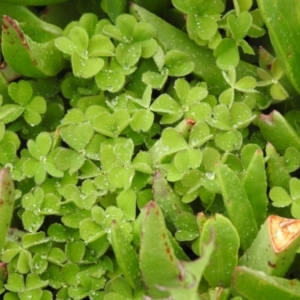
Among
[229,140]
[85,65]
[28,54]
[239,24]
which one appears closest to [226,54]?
[239,24]

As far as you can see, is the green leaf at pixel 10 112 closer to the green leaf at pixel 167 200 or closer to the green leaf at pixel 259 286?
the green leaf at pixel 167 200

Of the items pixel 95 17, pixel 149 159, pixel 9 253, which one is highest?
pixel 95 17

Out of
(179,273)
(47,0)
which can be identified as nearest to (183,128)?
(179,273)

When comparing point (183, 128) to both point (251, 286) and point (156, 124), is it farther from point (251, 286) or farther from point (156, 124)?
point (251, 286)

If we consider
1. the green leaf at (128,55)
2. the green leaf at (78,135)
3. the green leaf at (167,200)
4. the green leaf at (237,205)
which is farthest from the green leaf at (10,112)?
the green leaf at (237,205)

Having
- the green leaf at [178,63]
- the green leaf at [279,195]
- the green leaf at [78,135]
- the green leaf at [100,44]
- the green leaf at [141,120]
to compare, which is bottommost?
the green leaf at [78,135]

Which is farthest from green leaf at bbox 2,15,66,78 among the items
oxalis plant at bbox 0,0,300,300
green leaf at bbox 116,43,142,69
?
green leaf at bbox 116,43,142,69

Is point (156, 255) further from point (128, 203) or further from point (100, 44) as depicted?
point (100, 44)

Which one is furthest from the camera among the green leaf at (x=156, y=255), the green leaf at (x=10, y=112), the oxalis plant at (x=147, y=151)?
the green leaf at (x=10, y=112)
